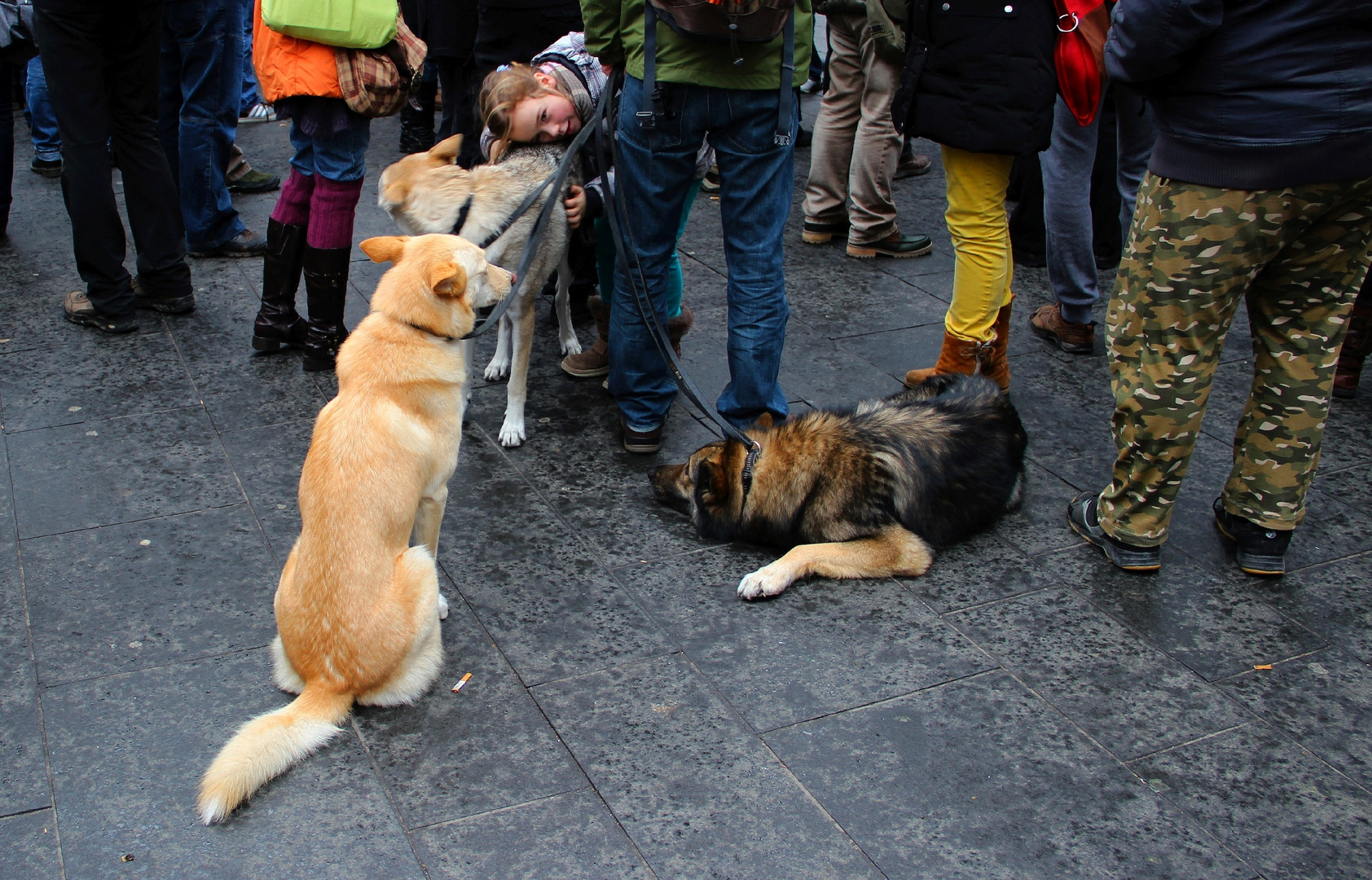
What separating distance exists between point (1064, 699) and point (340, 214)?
11.9 ft

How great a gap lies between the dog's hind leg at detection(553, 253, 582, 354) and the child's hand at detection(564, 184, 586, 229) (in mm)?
370

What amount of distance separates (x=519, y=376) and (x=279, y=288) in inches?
58.1

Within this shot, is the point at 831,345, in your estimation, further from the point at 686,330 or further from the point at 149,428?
the point at 149,428

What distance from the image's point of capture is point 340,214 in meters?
4.75

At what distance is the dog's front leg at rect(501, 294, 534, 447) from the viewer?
4.29 metres

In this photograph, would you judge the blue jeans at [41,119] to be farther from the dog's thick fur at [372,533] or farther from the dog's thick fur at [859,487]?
the dog's thick fur at [859,487]

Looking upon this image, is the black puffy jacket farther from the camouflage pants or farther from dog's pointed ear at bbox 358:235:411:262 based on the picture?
dog's pointed ear at bbox 358:235:411:262

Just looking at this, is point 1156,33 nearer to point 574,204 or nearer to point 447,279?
point 447,279

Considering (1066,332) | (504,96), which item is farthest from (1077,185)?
(504,96)

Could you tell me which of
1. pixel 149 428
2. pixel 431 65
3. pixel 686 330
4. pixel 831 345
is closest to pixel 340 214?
pixel 149 428

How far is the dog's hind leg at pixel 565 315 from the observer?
4844 mm

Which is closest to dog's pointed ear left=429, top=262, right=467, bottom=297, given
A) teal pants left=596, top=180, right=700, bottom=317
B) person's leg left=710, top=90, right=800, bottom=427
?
person's leg left=710, top=90, right=800, bottom=427

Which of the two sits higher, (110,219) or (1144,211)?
(1144,211)

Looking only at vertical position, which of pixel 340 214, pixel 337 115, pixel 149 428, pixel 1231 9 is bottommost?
pixel 149 428
